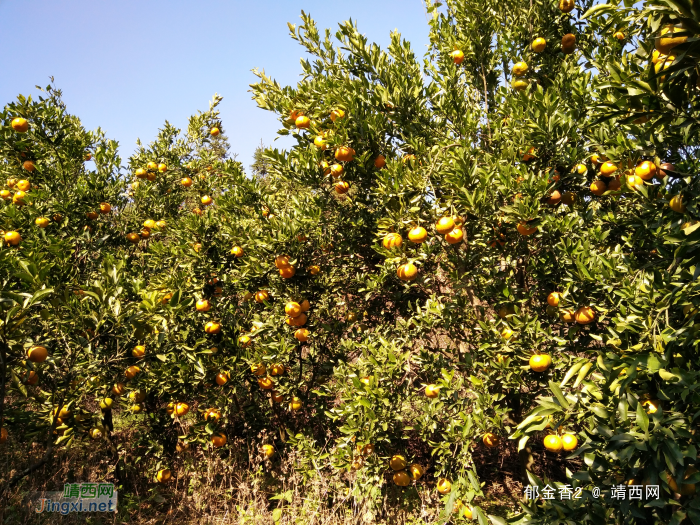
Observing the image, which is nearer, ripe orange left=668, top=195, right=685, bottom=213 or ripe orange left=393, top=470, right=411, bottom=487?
ripe orange left=668, top=195, right=685, bottom=213

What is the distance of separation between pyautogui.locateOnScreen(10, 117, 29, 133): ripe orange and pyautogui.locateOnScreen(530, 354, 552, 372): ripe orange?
455 cm

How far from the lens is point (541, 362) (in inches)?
88.2

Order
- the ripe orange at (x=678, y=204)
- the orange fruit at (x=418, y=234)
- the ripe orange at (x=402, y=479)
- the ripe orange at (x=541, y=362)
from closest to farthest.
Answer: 1. the ripe orange at (x=678, y=204)
2. the ripe orange at (x=541, y=362)
3. the orange fruit at (x=418, y=234)
4. the ripe orange at (x=402, y=479)

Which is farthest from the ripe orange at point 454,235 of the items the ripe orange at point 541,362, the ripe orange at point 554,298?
the ripe orange at point 541,362

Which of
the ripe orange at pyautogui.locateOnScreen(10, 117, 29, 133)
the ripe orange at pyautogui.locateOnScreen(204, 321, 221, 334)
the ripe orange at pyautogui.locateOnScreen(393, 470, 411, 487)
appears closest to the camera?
the ripe orange at pyautogui.locateOnScreen(393, 470, 411, 487)

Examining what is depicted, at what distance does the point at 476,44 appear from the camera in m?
3.39

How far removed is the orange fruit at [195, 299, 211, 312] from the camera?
3178 millimetres

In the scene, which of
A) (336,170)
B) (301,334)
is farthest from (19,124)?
(301,334)

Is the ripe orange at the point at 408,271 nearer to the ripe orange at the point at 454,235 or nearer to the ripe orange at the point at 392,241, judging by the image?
the ripe orange at the point at 392,241

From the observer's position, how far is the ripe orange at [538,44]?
10.0 ft

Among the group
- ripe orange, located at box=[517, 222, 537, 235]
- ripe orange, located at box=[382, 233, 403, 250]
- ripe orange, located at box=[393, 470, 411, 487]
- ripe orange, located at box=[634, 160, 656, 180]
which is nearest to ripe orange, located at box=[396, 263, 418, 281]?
ripe orange, located at box=[382, 233, 403, 250]

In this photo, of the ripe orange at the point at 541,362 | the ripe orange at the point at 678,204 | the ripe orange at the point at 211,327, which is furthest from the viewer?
the ripe orange at the point at 211,327

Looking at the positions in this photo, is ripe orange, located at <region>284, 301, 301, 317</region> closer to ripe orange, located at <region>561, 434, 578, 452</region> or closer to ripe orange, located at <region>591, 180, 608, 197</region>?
ripe orange, located at <region>561, 434, 578, 452</region>

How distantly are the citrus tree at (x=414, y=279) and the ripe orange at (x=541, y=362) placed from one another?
1 centimetres
